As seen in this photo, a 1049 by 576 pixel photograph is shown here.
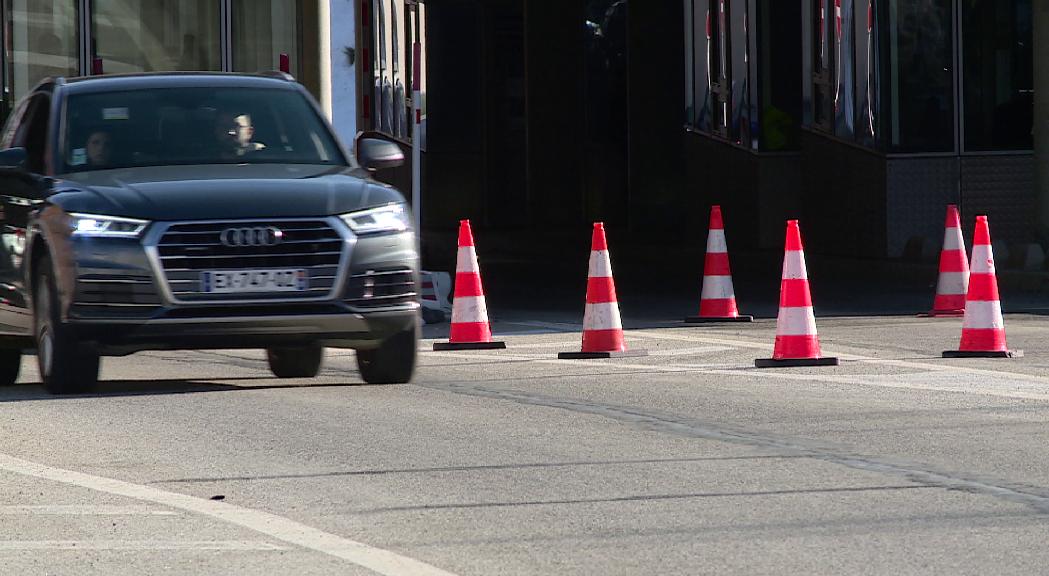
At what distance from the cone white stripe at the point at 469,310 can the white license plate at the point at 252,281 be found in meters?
3.83

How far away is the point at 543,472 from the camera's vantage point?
835 cm

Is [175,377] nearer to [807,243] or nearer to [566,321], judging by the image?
[566,321]

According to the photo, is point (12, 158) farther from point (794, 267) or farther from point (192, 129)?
point (794, 267)

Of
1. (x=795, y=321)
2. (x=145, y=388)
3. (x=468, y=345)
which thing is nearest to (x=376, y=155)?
(x=145, y=388)

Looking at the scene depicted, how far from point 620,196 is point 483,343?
80.2 feet

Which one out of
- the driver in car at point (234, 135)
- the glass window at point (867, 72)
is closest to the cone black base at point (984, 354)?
the driver in car at point (234, 135)

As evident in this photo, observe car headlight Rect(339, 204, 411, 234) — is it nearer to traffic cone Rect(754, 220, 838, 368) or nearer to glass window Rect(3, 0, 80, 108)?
traffic cone Rect(754, 220, 838, 368)

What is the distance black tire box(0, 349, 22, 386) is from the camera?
12594mm

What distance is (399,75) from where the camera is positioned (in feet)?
92.1

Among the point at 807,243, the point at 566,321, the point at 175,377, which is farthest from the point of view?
the point at 807,243

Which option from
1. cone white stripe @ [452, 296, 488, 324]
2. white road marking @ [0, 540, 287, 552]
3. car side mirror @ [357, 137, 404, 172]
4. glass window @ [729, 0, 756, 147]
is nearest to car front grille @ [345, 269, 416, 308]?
car side mirror @ [357, 137, 404, 172]

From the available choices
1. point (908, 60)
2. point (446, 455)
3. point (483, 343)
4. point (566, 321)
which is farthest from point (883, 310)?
point (446, 455)

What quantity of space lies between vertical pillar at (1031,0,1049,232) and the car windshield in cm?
1080

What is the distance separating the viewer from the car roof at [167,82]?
1248 centimetres
